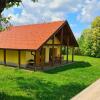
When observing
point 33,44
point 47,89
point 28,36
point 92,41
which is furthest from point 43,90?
point 92,41

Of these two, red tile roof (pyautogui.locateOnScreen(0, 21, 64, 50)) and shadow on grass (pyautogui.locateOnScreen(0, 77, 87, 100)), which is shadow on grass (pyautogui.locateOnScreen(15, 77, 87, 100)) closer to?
shadow on grass (pyautogui.locateOnScreen(0, 77, 87, 100))

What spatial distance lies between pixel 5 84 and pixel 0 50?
13362mm

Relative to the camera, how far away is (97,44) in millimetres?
49250

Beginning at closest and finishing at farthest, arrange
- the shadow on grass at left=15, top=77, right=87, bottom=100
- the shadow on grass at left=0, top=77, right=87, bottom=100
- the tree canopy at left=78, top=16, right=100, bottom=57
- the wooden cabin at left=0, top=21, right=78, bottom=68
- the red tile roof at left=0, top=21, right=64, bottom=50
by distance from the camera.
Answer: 1. the shadow on grass at left=0, top=77, right=87, bottom=100
2. the shadow on grass at left=15, top=77, right=87, bottom=100
3. the red tile roof at left=0, top=21, right=64, bottom=50
4. the wooden cabin at left=0, top=21, right=78, bottom=68
5. the tree canopy at left=78, top=16, right=100, bottom=57

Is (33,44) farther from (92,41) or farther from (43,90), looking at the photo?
(92,41)

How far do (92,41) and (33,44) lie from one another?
27940 millimetres

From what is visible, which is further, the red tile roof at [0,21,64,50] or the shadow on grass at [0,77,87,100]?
the red tile roof at [0,21,64,50]

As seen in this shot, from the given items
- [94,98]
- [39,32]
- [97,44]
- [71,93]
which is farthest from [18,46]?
[97,44]

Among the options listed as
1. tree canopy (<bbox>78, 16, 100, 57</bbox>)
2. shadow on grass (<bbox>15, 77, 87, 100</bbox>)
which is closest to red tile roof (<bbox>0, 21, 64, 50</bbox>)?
shadow on grass (<bbox>15, 77, 87, 100</bbox>)

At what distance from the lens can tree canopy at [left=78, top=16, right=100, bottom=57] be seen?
49.2 m

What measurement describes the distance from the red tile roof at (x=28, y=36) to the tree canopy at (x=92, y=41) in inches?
824

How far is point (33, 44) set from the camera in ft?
80.3

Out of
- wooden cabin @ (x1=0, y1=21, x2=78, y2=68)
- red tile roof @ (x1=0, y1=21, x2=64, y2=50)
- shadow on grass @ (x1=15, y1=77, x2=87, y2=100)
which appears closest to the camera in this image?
shadow on grass @ (x1=15, y1=77, x2=87, y2=100)

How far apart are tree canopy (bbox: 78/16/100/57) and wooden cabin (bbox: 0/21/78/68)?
17.4 metres
